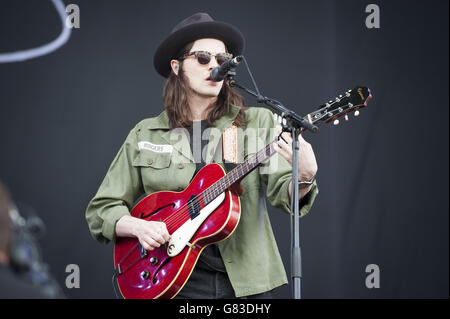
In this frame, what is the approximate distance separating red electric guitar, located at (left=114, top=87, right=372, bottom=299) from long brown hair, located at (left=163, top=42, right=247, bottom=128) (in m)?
0.37

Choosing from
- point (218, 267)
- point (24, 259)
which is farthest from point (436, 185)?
point (24, 259)

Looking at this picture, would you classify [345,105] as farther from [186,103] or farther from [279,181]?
[186,103]

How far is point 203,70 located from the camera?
3.07 meters

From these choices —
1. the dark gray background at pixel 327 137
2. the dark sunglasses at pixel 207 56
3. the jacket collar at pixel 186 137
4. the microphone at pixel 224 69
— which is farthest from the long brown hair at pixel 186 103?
the dark gray background at pixel 327 137

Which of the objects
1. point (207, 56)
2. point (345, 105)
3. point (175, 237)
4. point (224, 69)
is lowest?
point (175, 237)

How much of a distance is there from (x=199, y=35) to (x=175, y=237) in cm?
108

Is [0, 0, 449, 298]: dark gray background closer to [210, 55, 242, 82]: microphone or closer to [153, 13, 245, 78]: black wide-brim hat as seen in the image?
[153, 13, 245, 78]: black wide-brim hat

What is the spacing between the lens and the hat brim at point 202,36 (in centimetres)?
311

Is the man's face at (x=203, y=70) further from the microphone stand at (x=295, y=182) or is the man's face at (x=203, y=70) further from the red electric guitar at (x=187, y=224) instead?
the microphone stand at (x=295, y=182)

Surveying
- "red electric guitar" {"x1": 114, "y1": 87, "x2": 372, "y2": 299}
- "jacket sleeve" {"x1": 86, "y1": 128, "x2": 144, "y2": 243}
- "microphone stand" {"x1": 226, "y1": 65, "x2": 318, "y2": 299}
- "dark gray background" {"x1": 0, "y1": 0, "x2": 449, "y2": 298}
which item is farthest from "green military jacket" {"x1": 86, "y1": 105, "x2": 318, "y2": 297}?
"dark gray background" {"x1": 0, "y1": 0, "x2": 449, "y2": 298}

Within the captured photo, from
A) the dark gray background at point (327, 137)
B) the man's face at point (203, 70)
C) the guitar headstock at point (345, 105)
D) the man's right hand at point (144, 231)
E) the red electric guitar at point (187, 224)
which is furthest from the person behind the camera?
the dark gray background at point (327, 137)

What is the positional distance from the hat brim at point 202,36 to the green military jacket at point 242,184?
35 centimetres

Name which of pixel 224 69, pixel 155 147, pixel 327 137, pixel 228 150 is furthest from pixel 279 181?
pixel 327 137

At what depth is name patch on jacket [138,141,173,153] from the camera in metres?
3.08
